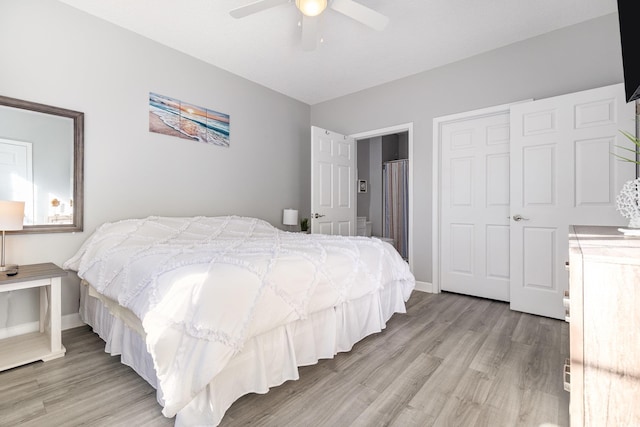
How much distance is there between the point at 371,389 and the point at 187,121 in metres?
3.11

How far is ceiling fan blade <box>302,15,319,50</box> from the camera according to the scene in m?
2.33

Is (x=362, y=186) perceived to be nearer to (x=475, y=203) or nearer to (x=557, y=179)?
(x=475, y=203)

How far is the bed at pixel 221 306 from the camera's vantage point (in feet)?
4.06

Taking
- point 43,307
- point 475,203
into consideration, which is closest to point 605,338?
point 475,203

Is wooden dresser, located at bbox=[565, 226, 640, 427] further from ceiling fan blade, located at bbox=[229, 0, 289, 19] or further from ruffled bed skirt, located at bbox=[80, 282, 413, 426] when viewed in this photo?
ceiling fan blade, located at bbox=[229, 0, 289, 19]

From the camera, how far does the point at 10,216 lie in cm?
198

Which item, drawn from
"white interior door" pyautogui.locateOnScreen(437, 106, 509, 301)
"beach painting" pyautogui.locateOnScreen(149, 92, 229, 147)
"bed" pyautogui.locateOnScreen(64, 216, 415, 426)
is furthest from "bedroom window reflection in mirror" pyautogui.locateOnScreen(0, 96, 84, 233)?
"white interior door" pyautogui.locateOnScreen(437, 106, 509, 301)

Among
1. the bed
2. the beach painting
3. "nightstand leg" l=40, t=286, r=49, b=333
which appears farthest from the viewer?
the beach painting

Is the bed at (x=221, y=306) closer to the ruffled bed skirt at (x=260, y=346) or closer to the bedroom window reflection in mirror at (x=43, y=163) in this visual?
the ruffled bed skirt at (x=260, y=346)

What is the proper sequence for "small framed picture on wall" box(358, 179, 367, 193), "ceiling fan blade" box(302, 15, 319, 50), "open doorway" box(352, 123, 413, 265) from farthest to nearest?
"small framed picture on wall" box(358, 179, 367, 193) → "open doorway" box(352, 123, 413, 265) → "ceiling fan blade" box(302, 15, 319, 50)

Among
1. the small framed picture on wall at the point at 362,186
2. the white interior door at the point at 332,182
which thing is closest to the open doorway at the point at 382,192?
the small framed picture on wall at the point at 362,186

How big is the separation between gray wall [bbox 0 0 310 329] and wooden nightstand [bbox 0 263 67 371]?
29cm

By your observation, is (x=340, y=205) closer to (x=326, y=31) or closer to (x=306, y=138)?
(x=306, y=138)

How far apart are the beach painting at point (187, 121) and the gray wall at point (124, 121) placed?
7 cm
